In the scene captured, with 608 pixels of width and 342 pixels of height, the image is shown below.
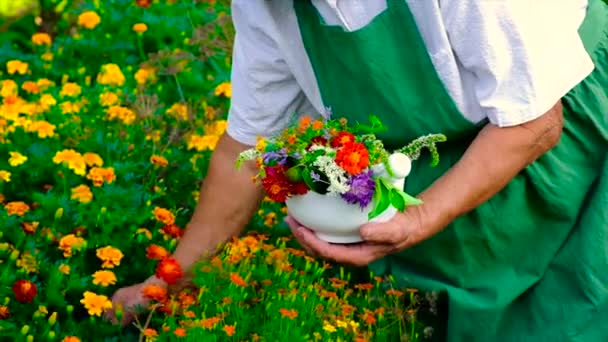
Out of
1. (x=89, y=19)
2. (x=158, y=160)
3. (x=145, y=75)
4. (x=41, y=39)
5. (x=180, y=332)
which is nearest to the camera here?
(x=180, y=332)

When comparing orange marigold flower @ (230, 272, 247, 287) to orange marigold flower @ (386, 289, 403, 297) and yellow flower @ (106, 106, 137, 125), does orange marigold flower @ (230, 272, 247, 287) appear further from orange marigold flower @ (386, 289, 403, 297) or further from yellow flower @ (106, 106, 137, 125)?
yellow flower @ (106, 106, 137, 125)

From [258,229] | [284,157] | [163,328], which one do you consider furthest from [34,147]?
[284,157]

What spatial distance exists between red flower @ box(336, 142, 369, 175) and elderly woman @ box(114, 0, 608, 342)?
0.15 metres

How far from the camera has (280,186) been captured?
2092 mm

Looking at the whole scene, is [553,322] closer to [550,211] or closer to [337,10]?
[550,211]

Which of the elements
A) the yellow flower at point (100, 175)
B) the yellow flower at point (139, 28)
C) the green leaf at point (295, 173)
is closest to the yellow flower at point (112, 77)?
the yellow flower at point (139, 28)

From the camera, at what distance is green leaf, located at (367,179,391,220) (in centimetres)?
206

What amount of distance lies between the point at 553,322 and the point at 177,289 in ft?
2.73

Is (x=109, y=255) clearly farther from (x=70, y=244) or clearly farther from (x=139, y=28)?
(x=139, y=28)

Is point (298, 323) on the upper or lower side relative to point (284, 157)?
lower

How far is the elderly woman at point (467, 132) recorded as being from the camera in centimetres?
219

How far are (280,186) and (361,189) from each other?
5.8 inches

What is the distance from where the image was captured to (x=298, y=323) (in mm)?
2451

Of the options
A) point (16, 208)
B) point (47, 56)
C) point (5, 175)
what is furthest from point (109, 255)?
point (47, 56)
